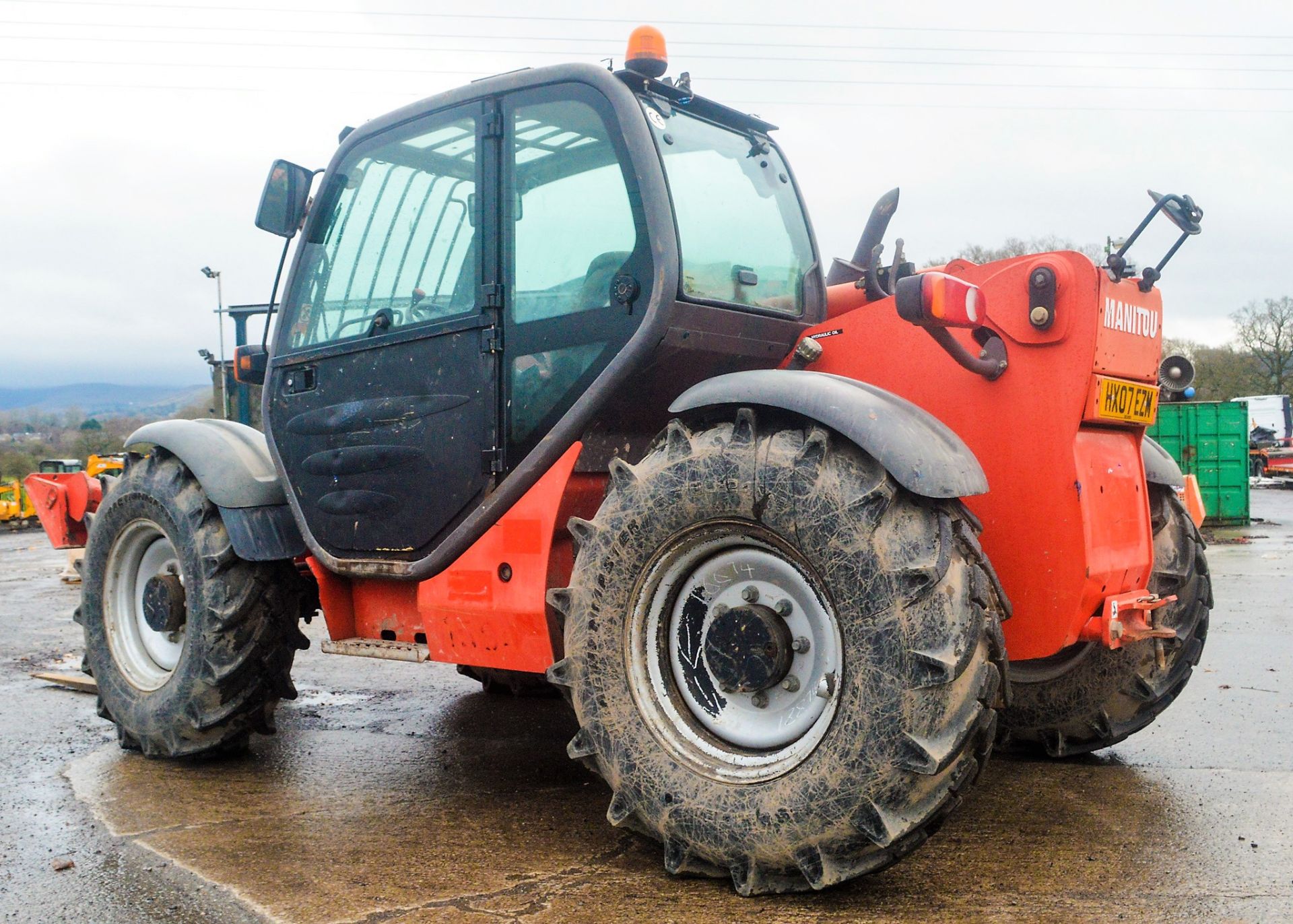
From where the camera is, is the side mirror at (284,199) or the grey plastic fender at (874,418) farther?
→ the side mirror at (284,199)

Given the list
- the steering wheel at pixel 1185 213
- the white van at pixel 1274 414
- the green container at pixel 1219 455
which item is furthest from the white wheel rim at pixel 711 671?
the white van at pixel 1274 414

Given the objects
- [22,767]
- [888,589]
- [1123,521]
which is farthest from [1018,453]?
[22,767]

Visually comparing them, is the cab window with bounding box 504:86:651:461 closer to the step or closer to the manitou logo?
the step

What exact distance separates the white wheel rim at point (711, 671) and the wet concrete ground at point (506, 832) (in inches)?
14.2

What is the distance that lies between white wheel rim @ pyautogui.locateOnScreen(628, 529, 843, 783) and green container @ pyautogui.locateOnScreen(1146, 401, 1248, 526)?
17.5m

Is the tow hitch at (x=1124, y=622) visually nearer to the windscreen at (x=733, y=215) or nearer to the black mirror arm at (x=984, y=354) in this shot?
the black mirror arm at (x=984, y=354)

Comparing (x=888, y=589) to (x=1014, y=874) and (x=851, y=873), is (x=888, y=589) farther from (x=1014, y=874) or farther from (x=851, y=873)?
(x=1014, y=874)

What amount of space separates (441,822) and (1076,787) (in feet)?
7.29

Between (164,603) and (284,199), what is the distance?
175cm

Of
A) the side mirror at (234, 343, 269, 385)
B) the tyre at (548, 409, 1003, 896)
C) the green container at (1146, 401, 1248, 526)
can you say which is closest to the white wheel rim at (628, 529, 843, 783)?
the tyre at (548, 409, 1003, 896)

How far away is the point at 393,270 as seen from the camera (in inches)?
164

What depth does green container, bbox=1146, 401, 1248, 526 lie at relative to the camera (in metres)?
18.3

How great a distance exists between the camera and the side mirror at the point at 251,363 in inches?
186

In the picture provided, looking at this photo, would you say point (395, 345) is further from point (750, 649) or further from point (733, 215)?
point (750, 649)
